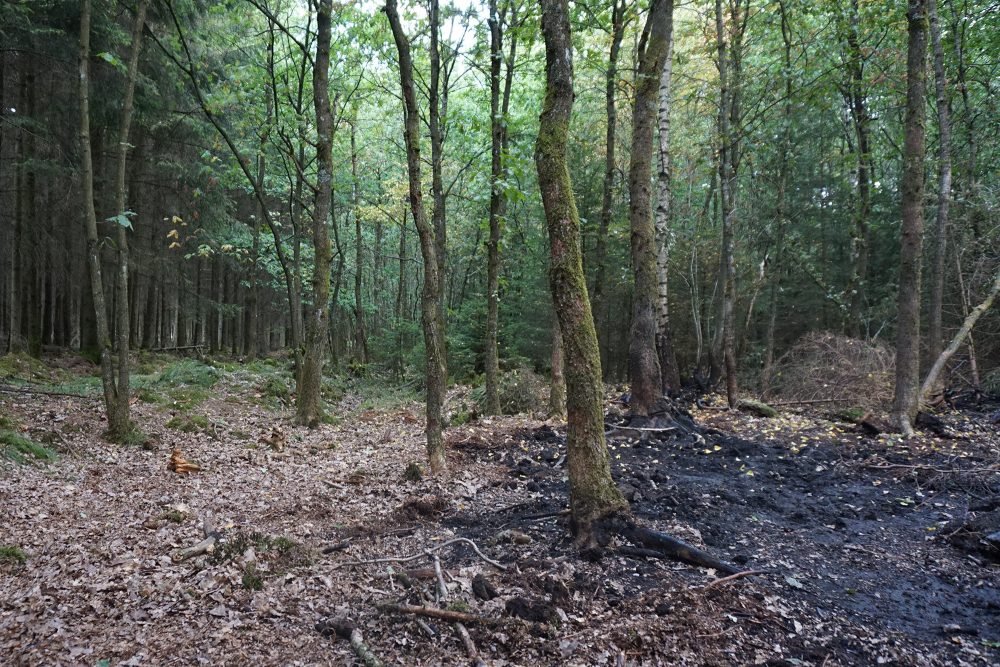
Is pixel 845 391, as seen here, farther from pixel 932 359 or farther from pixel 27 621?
pixel 27 621

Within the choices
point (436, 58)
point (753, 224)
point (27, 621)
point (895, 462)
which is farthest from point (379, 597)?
point (753, 224)

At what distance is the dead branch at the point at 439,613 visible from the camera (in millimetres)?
3484

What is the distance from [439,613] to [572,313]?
2.46 m

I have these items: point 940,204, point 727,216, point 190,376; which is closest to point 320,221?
point 190,376

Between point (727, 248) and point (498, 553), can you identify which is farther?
point (727, 248)

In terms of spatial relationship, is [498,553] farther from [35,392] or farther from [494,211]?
[35,392]

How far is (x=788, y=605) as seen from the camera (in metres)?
3.57

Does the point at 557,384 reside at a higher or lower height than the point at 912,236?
lower

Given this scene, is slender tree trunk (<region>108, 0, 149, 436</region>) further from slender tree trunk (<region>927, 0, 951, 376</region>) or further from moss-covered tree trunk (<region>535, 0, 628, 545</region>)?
slender tree trunk (<region>927, 0, 951, 376</region>)

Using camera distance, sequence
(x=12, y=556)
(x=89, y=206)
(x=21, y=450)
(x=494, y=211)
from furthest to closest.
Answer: (x=494, y=211), (x=89, y=206), (x=21, y=450), (x=12, y=556)

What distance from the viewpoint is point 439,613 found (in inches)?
140

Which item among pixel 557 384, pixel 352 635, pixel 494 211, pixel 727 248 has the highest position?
pixel 494 211

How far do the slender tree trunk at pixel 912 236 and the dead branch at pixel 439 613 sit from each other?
315 inches

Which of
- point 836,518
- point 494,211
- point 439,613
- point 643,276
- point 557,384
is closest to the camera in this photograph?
point 439,613
